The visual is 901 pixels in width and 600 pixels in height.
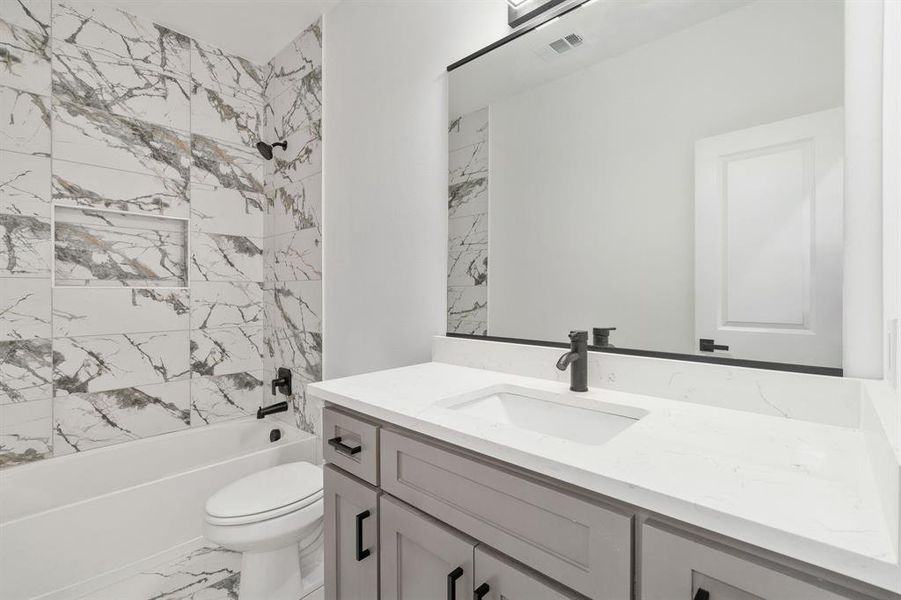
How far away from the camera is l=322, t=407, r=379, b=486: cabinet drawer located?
1.04 m

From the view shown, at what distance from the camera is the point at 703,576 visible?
1.81ft

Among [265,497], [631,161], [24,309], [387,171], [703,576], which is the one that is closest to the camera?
[703,576]

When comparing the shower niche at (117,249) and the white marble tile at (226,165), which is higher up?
the white marble tile at (226,165)

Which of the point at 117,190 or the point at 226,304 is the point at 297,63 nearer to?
the point at 117,190

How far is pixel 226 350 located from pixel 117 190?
1086 mm

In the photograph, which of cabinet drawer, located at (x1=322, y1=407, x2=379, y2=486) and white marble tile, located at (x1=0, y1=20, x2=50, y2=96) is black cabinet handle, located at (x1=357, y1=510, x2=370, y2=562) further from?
white marble tile, located at (x1=0, y1=20, x2=50, y2=96)

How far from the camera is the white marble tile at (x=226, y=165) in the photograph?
2.57 meters

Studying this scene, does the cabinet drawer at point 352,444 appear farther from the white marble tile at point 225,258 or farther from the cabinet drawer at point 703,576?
the white marble tile at point 225,258

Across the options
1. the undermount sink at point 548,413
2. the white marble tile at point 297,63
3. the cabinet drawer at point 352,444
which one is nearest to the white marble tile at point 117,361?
the white marble tile at point 297,63

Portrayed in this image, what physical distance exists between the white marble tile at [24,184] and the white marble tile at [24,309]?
1.13ft

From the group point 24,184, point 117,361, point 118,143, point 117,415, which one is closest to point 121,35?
point 118,143

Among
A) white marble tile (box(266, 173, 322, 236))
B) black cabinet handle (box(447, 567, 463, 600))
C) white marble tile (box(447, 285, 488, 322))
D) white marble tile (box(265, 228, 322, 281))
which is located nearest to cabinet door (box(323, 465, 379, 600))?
black cabinet handle (box(447, 567, 463, 600))

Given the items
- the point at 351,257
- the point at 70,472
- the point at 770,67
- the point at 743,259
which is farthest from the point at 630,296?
the point at 70,472

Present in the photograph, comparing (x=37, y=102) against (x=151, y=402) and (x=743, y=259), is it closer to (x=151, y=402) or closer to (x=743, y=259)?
(x=151, y=402)
